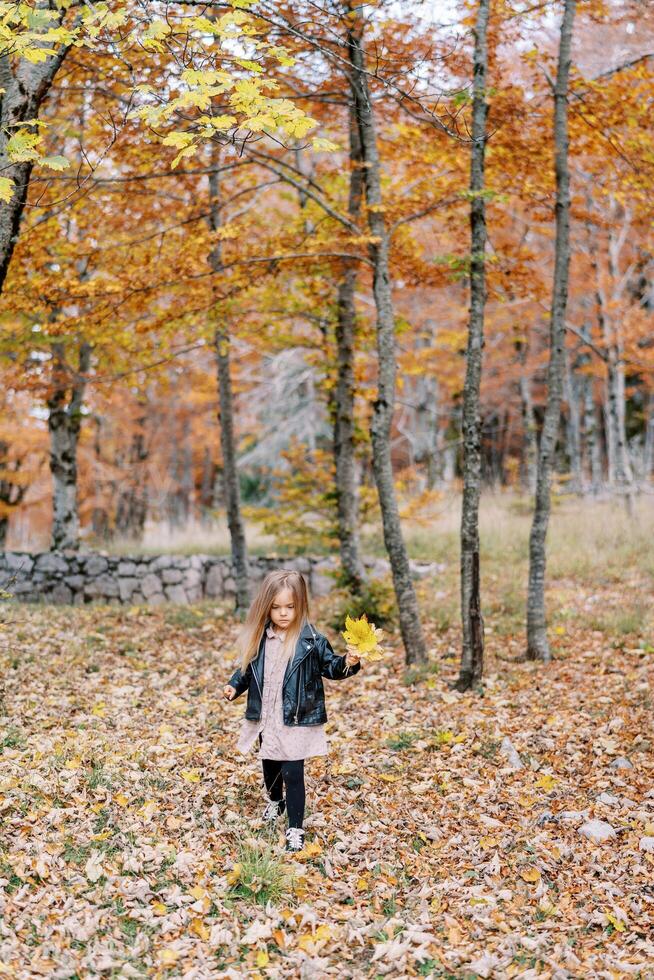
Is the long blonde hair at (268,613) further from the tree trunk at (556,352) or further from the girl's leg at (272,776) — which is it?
the tree trunk at (556,352)

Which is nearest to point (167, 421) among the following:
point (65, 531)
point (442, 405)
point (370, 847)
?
point (65, 531)

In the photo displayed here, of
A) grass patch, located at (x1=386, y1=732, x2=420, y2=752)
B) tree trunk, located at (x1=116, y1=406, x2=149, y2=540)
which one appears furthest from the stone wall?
grass patch, located at (x1=386, y1=732, x2=420, y2=752)

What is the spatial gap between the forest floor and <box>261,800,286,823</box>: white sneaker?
0.09m

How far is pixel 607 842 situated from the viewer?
4234 millimetres

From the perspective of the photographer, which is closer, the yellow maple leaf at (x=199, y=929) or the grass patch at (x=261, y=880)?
the yellow maple leaf at (x=199, y=929)

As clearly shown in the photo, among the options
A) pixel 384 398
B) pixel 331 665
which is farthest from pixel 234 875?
pixel 384 398

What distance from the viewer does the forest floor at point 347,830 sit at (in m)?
3.36

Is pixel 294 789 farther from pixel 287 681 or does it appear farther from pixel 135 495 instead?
pixel 135 495

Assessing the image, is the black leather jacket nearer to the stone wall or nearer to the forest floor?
the forest floor

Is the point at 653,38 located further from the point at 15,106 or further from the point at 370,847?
the point at 370,847

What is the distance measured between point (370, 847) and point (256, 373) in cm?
1635

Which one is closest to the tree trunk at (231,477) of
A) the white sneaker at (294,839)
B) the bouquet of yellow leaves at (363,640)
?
the white sneaker at (294,839)

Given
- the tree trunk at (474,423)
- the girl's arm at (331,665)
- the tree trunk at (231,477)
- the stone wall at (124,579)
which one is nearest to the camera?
the girl's arm at (331,665)

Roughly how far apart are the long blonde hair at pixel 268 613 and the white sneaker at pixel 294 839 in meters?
0.93
